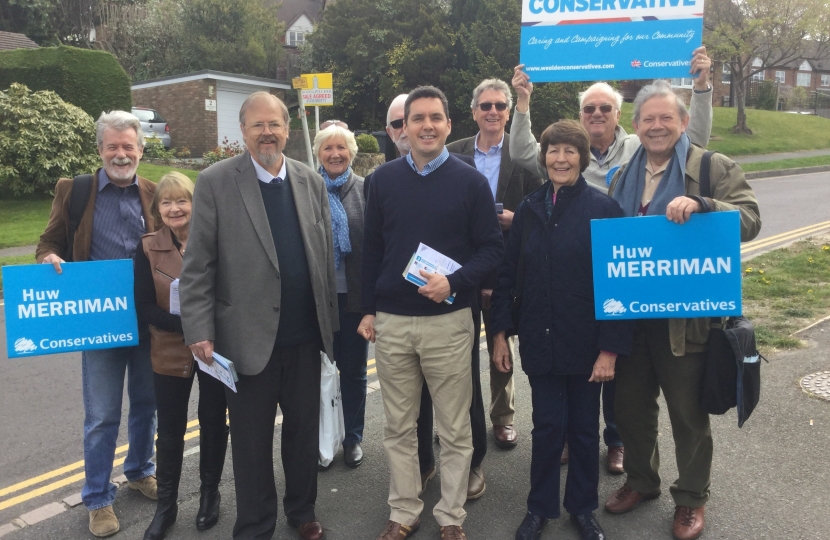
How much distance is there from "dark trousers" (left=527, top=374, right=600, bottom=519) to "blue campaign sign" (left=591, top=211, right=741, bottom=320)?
43cm

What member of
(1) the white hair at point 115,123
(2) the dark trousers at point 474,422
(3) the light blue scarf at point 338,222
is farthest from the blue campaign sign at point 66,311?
(2) the dark trousers at point 474,422

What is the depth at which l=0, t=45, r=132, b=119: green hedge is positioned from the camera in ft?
51.3

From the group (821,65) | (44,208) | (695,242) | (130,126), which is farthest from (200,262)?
(821,65)

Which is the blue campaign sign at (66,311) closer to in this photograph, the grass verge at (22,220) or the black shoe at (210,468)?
the black shoe at (210,468)

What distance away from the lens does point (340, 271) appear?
407 cm

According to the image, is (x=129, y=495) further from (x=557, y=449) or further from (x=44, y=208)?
(x=44, y=208)

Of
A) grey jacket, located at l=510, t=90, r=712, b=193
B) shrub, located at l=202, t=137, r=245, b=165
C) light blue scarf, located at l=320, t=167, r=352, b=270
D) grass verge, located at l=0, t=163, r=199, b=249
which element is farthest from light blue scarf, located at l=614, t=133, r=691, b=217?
shrub, located at l=202, t=137, r=245, b=165

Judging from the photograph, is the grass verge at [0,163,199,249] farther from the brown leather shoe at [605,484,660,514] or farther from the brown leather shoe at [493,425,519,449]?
the brown leather shoe at [605,484,660,514]

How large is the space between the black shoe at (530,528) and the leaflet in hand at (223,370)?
1555mm

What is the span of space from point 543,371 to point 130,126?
8.24ft

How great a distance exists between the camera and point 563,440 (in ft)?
10.8

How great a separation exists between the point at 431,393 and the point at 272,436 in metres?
0.83

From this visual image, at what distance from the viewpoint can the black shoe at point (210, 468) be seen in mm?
3492

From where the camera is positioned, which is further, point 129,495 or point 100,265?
point 129,495
